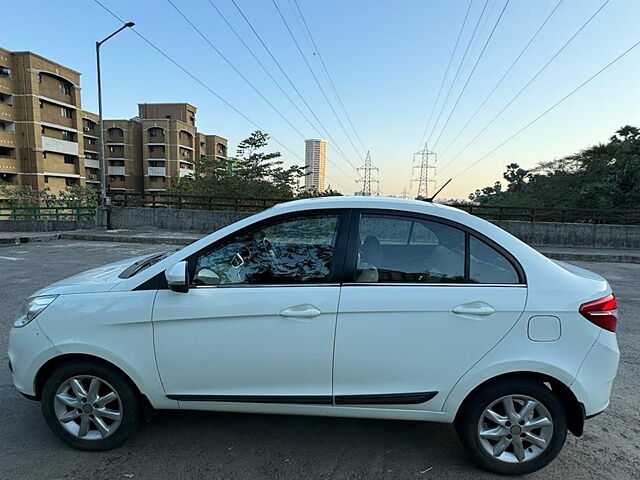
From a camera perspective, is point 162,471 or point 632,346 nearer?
point 162,471

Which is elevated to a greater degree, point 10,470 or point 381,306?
point 381,306

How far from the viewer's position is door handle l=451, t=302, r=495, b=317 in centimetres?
231

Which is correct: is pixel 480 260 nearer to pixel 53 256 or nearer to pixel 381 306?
pixel 381 306

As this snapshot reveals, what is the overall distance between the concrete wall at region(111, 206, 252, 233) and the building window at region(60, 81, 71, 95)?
37.4 meters

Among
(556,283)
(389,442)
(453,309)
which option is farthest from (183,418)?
(556,283)

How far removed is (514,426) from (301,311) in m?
1.50

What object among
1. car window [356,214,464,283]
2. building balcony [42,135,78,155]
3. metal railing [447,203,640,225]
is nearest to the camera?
car window [356,214,464,283]

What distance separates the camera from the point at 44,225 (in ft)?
60.7

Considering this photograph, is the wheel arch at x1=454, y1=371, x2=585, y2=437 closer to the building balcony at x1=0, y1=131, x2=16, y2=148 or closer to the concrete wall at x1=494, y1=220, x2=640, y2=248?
the concrete wall at x1=494, y1=220, x2=640, y2=248

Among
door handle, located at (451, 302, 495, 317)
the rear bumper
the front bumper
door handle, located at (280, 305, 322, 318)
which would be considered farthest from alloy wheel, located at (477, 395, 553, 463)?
the front bumper

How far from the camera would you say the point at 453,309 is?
91.1 inches

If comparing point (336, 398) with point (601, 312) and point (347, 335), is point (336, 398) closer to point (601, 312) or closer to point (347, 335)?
point (347, 335)

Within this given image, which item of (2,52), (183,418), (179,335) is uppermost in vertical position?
(2,52)

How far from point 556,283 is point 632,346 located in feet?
11.3
